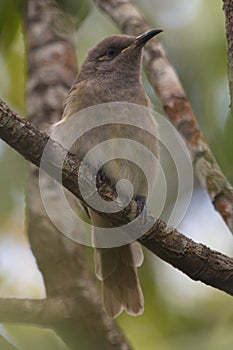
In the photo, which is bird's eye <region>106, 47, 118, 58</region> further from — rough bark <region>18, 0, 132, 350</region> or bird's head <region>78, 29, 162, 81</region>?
rough bark <region>18, 0, 132, 350</region>

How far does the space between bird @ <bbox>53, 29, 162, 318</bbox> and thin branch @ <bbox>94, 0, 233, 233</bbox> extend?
11 cm

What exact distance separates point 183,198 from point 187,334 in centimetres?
110

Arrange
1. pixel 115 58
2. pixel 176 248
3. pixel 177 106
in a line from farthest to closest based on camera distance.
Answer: pixel 115 58
pixel 177 106
pixel 176 248

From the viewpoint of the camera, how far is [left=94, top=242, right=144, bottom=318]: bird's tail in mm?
5078

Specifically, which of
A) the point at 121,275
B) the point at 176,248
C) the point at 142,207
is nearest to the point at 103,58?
the point at 121,275

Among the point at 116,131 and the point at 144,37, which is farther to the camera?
the point at 144,37

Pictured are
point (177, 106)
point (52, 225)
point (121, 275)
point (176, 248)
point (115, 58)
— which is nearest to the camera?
point (176, 248)

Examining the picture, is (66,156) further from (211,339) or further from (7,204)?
(7,204)

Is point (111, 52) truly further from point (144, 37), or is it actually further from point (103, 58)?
point (144, 37)

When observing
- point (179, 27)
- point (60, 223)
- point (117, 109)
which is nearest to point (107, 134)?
point (117, 109)

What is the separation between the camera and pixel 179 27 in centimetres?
657

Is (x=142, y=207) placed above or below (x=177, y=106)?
below

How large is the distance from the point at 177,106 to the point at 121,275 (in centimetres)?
117

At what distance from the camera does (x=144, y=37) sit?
5.18 m
